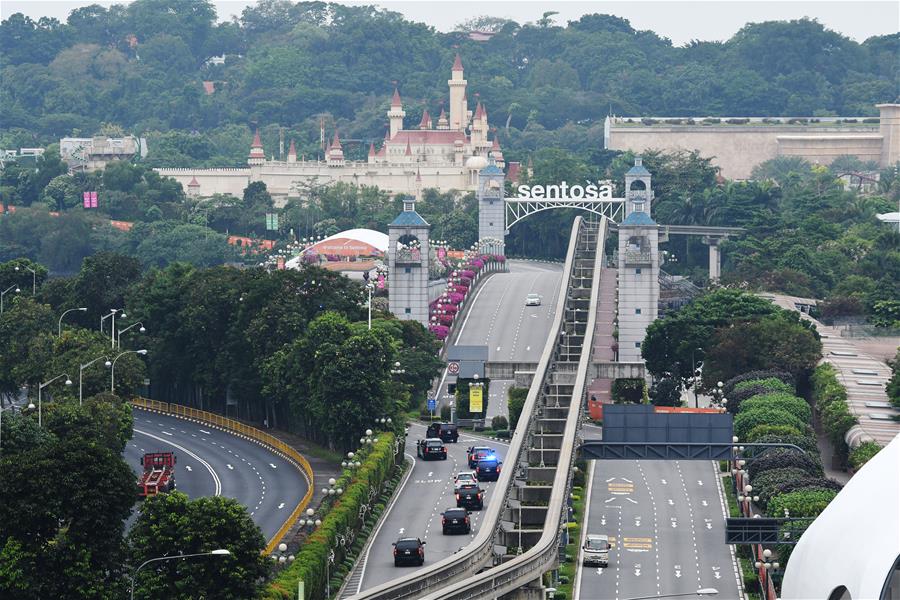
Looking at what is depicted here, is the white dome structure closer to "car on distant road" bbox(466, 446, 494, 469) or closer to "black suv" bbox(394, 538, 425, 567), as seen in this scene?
"black suv" bbox(394, 538, 425, 567)

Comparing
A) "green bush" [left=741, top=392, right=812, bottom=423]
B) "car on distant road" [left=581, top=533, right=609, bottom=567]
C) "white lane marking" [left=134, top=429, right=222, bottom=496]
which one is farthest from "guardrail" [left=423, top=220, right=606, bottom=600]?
"white lane marking" [left=134, top=429, right=222, bottom=496]

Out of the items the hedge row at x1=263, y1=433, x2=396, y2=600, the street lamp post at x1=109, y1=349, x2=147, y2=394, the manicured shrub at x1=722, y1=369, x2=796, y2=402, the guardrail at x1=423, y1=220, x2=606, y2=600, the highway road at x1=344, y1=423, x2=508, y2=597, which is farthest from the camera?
the manicured shrub at x1=722, y1=369, x2=796, y2=402

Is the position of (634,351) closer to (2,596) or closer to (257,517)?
(257,517)

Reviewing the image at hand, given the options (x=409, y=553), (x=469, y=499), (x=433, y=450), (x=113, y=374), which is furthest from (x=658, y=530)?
(x=113, y=374)

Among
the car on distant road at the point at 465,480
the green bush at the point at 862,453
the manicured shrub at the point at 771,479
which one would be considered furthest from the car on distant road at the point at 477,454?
the green bush at the point at 862,453

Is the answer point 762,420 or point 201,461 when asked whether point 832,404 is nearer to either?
point 762,420

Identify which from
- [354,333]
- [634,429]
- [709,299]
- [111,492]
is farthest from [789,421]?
[111,492]
